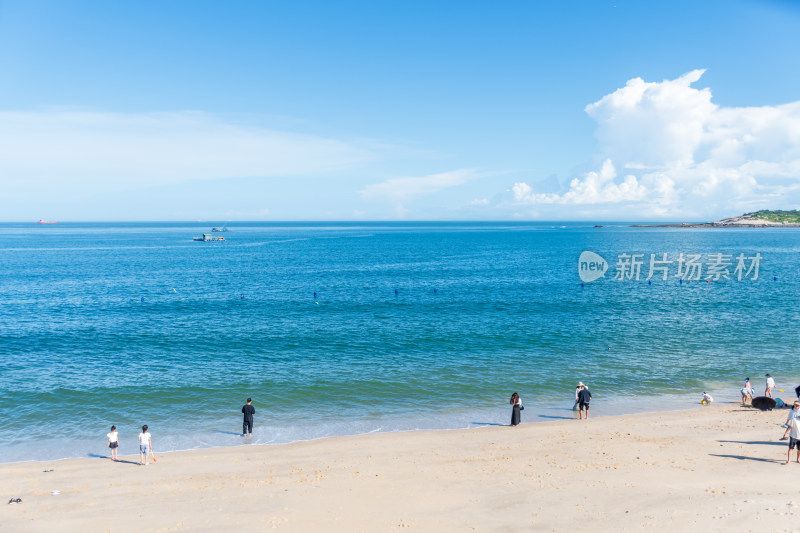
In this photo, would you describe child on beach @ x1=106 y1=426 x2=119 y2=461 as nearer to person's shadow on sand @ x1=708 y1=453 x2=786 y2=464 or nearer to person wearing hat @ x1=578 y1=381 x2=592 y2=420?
person wearing hat @ x1=578 y1=381 x2=592 y2=420

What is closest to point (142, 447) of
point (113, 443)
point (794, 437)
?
point (113, 443)

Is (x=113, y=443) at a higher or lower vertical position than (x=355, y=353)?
higher

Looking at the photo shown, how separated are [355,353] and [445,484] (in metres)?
19.7

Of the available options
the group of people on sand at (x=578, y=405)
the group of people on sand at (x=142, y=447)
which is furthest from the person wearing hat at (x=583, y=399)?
the group of people on sand at (x=142, y=447)

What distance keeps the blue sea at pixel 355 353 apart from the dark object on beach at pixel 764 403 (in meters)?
2.69

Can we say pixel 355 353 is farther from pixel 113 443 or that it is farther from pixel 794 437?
pixel 794 437

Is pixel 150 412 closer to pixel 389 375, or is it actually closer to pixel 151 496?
pixel 151 496

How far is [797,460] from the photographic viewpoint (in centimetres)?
1694

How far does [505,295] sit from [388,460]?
141 ft

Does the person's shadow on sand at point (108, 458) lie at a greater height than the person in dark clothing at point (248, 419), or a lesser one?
lesser

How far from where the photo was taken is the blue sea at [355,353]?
78.4ft

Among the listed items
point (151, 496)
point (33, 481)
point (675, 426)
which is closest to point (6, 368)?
point (33, 481)

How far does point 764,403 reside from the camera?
→ 23.3m

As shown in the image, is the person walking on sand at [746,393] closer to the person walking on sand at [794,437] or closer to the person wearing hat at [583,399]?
the person walking on sand at [794,437]
